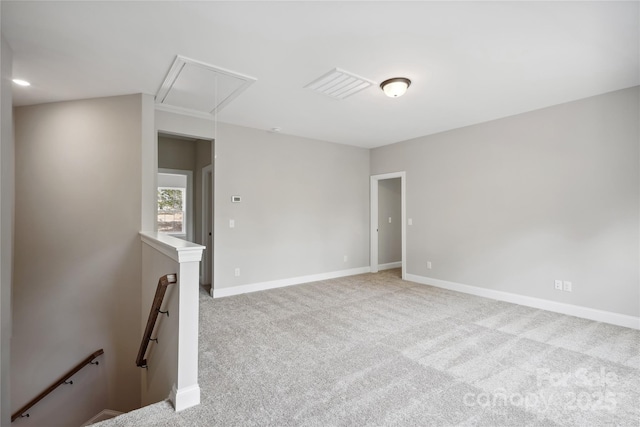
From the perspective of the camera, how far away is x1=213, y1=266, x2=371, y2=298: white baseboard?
15.2 feet

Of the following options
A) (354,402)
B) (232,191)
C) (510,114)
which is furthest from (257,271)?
(510,114)

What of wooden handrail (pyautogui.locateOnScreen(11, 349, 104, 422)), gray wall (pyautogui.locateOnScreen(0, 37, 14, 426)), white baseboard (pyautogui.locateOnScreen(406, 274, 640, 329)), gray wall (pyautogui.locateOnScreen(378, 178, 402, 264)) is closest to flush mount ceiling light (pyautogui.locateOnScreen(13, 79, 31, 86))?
gray wall (pyautogui.locateOnScreen(0, 37, 14, 426))

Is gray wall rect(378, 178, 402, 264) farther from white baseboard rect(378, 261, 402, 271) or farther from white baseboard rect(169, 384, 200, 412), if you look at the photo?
white baseboard rect(169, 384, 200, 412)

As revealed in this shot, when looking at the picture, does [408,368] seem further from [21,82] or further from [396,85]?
[21,82]

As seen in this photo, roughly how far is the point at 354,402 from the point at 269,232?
345cm

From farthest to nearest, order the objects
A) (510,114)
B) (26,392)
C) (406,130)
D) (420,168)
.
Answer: (420,168) → (406,130) → (510,114) → (26,392)

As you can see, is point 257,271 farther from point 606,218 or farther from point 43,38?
point 606,218

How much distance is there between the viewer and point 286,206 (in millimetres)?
5332

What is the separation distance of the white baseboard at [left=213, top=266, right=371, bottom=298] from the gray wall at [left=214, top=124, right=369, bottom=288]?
0.08 meters

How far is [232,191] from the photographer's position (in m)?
4.75

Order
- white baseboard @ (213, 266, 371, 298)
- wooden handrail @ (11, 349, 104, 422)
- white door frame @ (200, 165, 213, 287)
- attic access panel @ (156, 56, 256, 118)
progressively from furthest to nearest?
white door frame @ (200, 165, 213, 287), white baseboard @ (213, 266, 371, 298), wooden handrail @ (11, 349, 104, 422), attic access panel @ (156, 56, 256, 118)

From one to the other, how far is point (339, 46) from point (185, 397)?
9.39ft

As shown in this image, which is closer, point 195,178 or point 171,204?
point 195,178

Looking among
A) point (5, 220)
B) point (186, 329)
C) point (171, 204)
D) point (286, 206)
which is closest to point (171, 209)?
point (171, 204)
